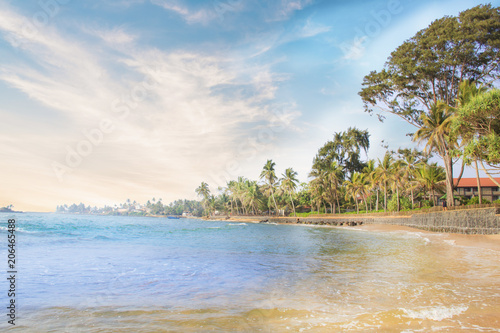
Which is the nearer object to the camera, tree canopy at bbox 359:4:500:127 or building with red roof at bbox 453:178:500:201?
tree canopy at bbox 359:4:500:127

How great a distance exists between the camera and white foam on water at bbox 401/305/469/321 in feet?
15.3

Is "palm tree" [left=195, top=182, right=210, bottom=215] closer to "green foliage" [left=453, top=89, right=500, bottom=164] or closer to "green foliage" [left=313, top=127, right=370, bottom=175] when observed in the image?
"green foliage" [left=313, top=127, right=370, bottom=175]

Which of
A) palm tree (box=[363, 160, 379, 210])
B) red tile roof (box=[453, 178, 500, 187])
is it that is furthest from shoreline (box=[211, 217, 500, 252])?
red tile roof (box=[453, 178, 500, 187])

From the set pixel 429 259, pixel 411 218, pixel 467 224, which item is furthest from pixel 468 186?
pixel 429 259

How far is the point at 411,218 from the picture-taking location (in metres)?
31.9

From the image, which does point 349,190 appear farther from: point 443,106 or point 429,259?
point 429,259

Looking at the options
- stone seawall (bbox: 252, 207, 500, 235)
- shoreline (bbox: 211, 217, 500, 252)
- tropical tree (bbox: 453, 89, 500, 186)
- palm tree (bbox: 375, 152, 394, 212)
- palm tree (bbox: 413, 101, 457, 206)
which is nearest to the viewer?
shoreline (bbox: 211, 217, 500, 252)

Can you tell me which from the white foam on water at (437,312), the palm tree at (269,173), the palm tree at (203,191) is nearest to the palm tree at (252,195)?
the palm tree at (269,173)

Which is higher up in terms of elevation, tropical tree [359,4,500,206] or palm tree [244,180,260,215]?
tropical tree [359,4,500,206]

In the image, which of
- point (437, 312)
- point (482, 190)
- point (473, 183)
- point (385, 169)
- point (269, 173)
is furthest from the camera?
point (269, 173)

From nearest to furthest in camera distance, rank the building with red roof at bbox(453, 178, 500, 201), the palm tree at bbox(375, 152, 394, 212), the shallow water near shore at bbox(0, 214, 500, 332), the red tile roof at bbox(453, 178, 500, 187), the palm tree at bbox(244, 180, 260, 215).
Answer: the shallow water near shore at bbox(0, 214, 500, 332)
the palm tree at bbox(375, 152, 394, 212)
the building with red roof at bbox(453, 178, 500, 201)
the red tile roof at bbox(453, 178, 500, 187)
the palm tree at bbox(244, 180, 260, 215)

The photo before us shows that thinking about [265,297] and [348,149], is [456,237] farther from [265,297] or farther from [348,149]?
[348,149]

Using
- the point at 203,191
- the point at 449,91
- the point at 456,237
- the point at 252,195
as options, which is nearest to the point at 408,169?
the point at 449,91

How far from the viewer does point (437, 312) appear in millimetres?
4824
